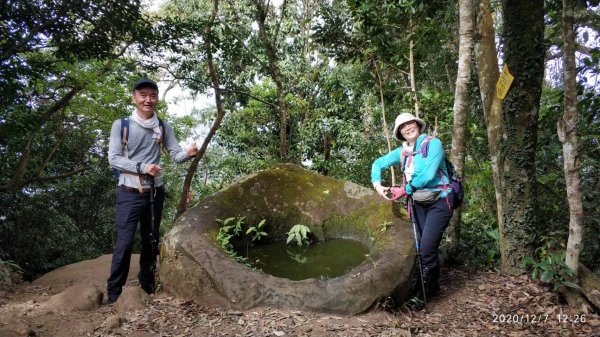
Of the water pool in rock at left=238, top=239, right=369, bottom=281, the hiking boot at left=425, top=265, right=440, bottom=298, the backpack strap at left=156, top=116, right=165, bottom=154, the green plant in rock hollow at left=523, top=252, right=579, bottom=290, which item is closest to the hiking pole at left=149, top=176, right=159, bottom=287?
the backpack strap at left=156, top=116, right=165, bottom=154

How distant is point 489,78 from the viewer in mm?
5359

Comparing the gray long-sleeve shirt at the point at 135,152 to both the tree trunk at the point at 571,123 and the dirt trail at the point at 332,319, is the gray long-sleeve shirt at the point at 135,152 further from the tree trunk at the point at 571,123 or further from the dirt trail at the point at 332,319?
the tree trunk at the point at 571,123

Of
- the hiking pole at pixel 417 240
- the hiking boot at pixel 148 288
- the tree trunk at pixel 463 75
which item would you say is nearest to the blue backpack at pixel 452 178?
the hiking pole at pixel 417 240

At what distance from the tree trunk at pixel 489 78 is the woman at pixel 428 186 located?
3.65 feet

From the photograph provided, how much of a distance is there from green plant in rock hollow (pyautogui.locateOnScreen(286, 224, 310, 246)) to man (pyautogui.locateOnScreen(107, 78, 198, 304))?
1.65 meters

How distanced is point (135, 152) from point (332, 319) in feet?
8.32

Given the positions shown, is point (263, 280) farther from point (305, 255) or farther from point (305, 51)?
point (305, 51)

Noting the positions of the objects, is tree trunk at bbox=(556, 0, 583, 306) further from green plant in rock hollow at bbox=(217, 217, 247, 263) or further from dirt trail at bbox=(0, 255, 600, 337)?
green plant in rock hollow at bbox=(217, 217, 247, 263)

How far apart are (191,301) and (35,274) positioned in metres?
7.57

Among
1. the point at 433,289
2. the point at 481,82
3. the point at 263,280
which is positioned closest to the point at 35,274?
the point at 263,280

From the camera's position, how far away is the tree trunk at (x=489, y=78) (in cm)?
489

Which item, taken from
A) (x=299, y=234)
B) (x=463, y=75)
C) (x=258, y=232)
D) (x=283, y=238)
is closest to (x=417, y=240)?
(x=299, y=234)

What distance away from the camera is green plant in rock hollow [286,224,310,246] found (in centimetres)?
498

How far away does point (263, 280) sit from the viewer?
3592 mm
